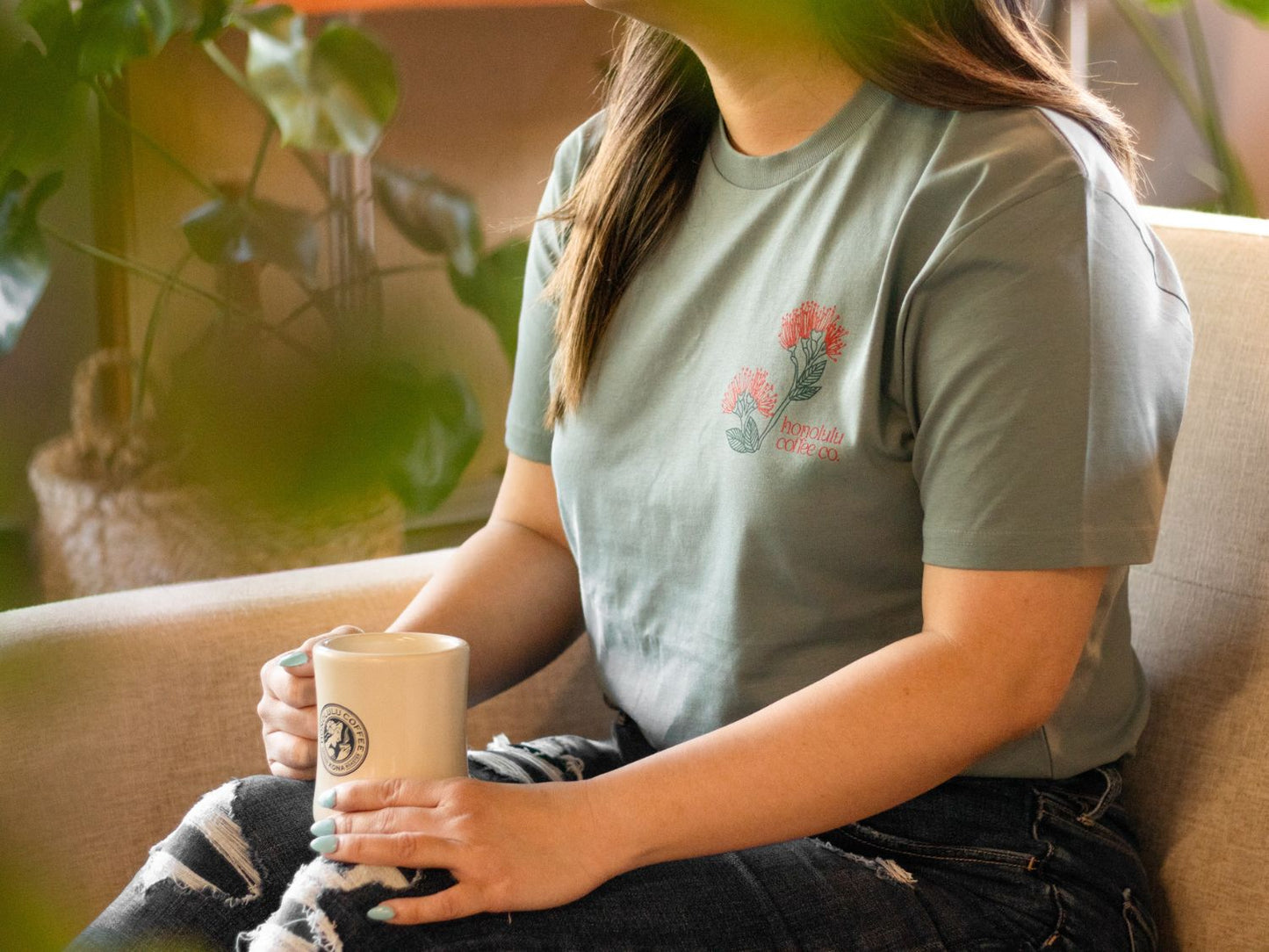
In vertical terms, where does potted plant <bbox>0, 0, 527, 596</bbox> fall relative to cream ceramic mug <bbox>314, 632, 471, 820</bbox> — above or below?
above

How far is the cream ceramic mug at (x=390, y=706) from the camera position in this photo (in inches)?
27.2

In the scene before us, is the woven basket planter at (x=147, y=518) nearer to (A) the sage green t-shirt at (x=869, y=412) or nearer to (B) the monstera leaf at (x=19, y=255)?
(B) the monstera leaf at (x=19, y=255)

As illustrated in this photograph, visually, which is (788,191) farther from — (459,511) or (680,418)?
(459,511)

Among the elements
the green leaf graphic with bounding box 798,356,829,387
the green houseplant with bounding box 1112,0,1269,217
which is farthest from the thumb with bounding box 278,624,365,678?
the green houseplant with bounding box 1112,0,1269,217

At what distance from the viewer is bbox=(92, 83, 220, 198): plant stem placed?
14 centimetres

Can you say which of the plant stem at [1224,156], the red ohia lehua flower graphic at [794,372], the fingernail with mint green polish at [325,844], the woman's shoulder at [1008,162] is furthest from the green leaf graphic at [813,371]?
the plant stem at [1224,156]

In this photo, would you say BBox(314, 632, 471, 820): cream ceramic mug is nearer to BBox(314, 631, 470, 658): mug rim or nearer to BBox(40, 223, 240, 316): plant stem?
BBox(314, 631, 470, 658): mug rim

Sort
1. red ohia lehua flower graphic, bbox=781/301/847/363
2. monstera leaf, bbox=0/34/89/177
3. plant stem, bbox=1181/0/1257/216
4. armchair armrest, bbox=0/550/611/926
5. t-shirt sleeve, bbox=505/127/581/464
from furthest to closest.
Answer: plant stem, bbox=1181/0/1257/216
t-shirt sleeve, bbox=505/127/581/464
armchair armrest, bbox=0/550/611/926
red ohia lehua flower graphic, bbox=781/301/847/363
monstera leaf, bbox=0/34/89/177

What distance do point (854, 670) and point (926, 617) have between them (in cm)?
5

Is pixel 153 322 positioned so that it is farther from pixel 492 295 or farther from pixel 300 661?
pixel 300 661

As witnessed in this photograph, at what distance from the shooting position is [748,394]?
0.86m

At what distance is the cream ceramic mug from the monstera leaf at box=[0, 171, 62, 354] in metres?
0.55

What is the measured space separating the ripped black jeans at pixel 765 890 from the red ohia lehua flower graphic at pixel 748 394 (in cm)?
25

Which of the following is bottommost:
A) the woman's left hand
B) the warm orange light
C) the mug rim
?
the woman's left hand
